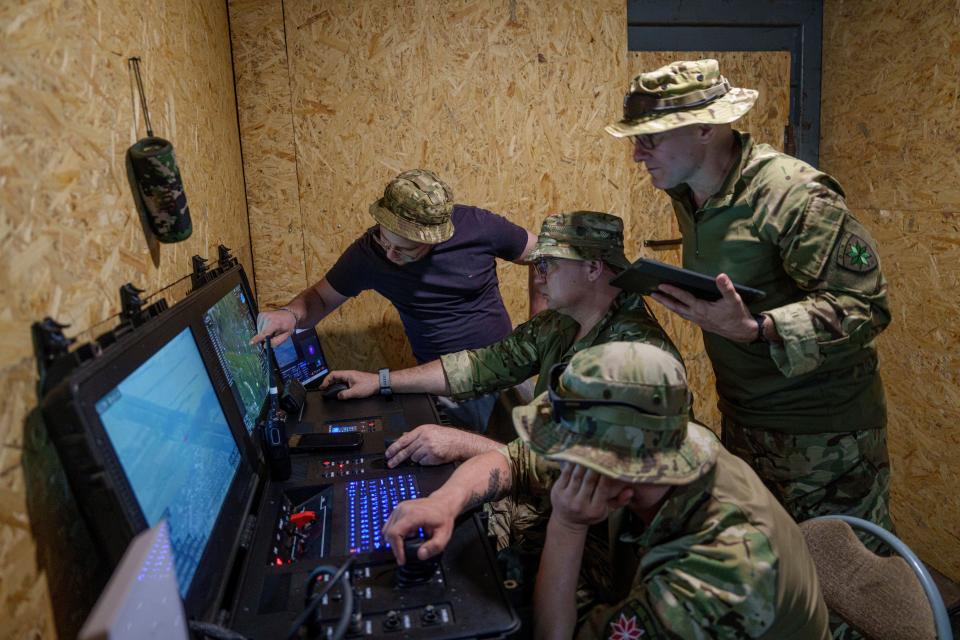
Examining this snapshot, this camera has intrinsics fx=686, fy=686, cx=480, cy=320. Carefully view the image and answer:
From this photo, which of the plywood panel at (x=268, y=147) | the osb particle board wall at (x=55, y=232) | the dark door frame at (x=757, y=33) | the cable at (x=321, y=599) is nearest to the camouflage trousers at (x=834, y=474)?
the cable at (x=321, y=599)

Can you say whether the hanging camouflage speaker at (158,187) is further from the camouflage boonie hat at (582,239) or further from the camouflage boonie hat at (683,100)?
the camouflage boonie hat at (683,100)

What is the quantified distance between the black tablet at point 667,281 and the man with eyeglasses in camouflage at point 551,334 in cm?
10

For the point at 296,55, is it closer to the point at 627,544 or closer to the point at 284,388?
the point at 284,388

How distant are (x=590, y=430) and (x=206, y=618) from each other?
0.63 m

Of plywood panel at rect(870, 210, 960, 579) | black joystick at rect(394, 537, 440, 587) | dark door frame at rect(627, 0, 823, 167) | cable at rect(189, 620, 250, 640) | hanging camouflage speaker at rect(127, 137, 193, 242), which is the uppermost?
dark door frame at rect(627, 0, 823, 167)

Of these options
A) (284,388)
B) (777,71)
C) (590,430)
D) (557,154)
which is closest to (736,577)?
(590,430)

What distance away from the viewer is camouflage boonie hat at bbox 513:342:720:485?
3.38 feet

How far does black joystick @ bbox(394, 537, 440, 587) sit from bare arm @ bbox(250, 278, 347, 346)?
3.80 feet

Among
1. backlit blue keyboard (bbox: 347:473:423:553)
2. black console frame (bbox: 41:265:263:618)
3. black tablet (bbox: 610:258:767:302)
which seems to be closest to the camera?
black console frame (bbox: 41:265:263:618)

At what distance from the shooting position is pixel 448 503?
129cm

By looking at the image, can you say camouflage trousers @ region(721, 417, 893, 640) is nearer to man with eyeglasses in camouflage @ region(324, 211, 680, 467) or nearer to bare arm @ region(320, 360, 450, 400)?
man with eyeglasses in camouflage @ region(324, 211, 680, 467)

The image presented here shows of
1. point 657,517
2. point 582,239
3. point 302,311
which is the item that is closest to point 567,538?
point 657,517

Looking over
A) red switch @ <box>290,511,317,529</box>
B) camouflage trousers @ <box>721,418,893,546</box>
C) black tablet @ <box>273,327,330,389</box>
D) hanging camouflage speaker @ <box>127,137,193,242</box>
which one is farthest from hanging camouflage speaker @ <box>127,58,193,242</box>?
camouflage trousers @ <box>721,418,893,546</box>

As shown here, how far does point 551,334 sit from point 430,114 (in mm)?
1267
